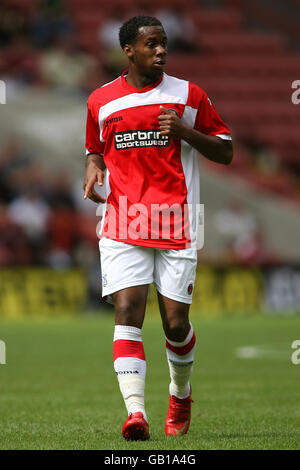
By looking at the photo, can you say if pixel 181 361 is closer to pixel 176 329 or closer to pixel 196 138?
pixel 176 329

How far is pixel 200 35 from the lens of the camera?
2606 cm

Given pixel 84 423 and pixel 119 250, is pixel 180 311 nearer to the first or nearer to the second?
pixel 119 250

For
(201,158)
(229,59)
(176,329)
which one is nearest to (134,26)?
(176,329)

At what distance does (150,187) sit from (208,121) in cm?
53

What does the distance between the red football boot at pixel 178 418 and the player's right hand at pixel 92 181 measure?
1263 mm

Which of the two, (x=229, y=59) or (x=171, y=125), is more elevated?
(x=229, y=59)

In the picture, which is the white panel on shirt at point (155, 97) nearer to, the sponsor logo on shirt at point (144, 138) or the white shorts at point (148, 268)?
the sponsor logo on shirt at point (144, 138)

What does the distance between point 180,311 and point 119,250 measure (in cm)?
48

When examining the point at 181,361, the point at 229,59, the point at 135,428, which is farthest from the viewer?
the point at 229,59

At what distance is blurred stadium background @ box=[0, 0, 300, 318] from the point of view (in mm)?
17094

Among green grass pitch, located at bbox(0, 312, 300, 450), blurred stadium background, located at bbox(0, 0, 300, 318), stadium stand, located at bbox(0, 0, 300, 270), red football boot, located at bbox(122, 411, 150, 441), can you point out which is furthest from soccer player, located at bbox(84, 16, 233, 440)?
stadium stand, located at bbox(0, 0, 300, 270)

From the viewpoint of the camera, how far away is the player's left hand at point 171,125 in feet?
17.8

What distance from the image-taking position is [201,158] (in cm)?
2178

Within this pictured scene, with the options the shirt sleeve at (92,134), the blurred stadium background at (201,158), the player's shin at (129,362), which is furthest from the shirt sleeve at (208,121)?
the blurred stadium background at (201,158)
